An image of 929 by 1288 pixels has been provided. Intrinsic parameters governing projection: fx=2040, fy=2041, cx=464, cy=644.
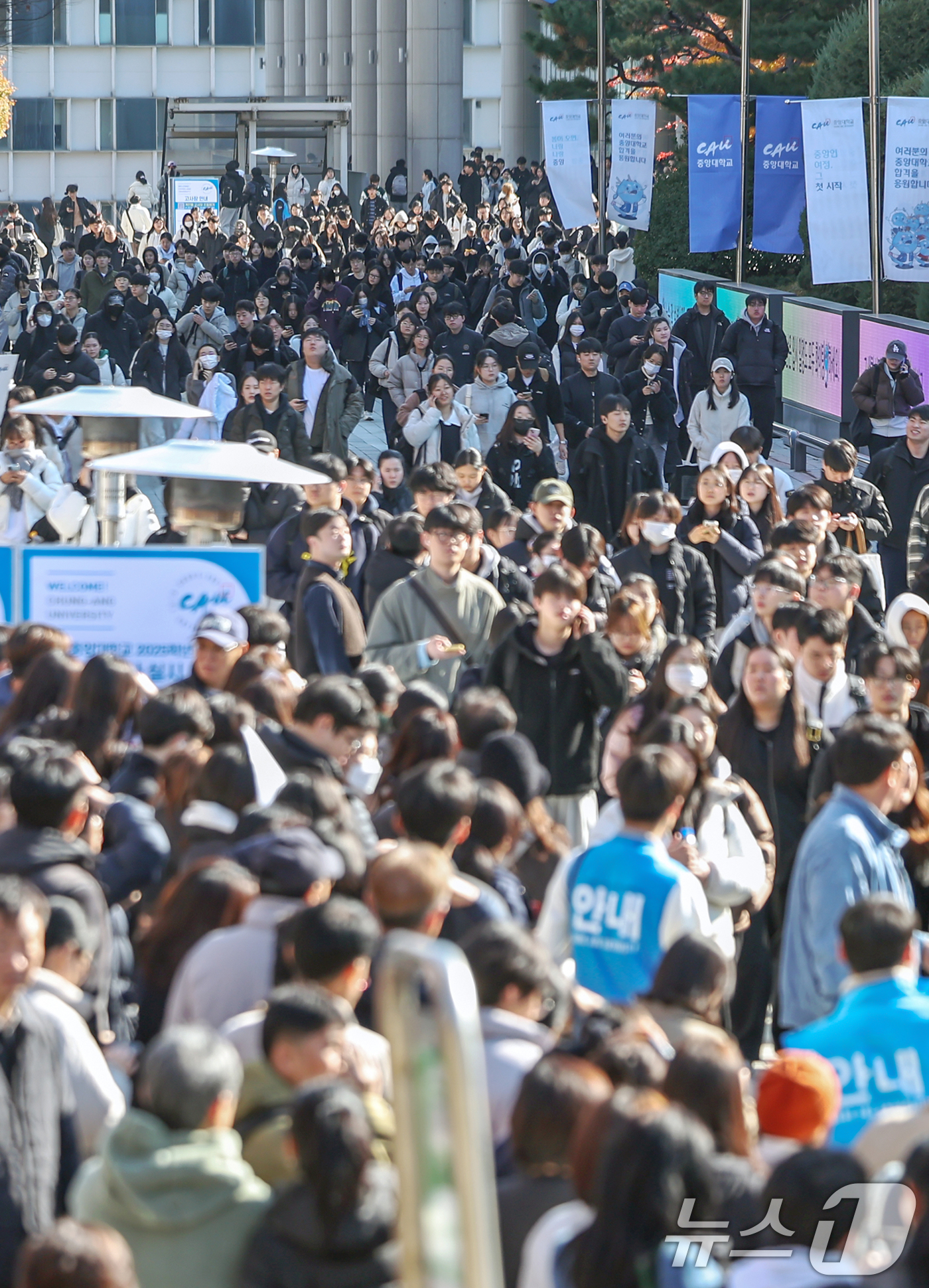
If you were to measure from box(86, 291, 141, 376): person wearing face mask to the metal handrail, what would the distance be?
18561mm

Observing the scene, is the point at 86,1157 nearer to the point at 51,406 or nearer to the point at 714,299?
the point at 51,406

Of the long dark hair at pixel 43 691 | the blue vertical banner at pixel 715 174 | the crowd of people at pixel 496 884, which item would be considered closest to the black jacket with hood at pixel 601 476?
the crowd of people at pixel 496 884

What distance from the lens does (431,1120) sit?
2041 mm

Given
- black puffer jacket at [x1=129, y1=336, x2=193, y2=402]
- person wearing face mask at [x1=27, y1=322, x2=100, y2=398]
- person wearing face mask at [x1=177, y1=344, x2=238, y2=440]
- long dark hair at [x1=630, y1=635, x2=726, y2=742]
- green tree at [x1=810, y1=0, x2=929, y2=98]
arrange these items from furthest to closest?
1. green tree at [x1=810, y1=0, x2=929, y2=98]
2. black puffer jacket at [x1=129, y1=336, x2=193, y2=402]
3. person wearing face mask at [x1=27, y1=322, x2=100, y2=398]
4. person wearing face mask at [x1=177, y1=344, x2=238, y2=440]
5. long dark hair at [x1=630, y1=635, x2=726, y2=742]

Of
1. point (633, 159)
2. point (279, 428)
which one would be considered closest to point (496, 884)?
point (279, 428)

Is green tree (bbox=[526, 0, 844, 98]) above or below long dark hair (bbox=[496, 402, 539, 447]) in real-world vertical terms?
above

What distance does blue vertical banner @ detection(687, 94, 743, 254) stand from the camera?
2381 cm

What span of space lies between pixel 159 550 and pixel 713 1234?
5067 millimetres

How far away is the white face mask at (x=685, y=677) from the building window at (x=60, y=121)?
225 feet

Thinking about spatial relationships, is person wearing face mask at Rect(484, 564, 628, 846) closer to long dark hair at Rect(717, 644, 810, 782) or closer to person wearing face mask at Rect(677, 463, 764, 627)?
long dark hair at Rect(717, 644, 810, 782)

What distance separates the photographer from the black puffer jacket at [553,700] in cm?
736

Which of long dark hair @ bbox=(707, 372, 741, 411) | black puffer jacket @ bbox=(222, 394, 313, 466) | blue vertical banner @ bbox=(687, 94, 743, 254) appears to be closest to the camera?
black puffer jacket @ bbox=(222, 394, 313, 466)

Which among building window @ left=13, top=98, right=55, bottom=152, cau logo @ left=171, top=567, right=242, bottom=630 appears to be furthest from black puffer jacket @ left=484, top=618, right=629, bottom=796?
building window @ left=13, top=98, right=55, bottom=152

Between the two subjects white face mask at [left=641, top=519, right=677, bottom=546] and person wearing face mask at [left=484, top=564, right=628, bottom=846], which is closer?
person wearing face mask at [left=484, top=564, right=628, bottom=846]
